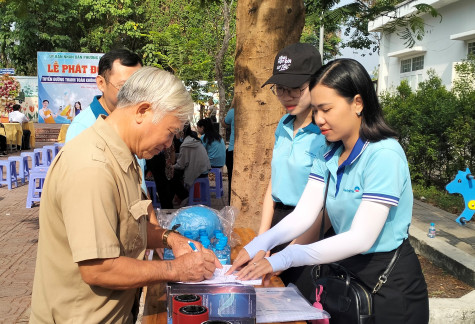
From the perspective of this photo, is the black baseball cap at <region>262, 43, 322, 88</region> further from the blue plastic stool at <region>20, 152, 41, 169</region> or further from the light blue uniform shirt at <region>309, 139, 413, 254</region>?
the blue plastic stool at <region>20, 152, 41, 169</region>

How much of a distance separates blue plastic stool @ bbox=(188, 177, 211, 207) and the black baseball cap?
19.4ft

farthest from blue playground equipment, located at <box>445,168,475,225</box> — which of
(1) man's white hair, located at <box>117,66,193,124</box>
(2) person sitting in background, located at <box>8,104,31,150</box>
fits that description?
(2) person sitting in background, located at <box>8,104,31,150</box>

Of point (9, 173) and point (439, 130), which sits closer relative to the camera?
point (439, 130)

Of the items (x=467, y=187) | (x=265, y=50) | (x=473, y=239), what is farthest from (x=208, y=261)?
(x=473, y=239)

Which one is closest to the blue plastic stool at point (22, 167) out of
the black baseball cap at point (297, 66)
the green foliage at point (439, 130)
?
the green foliage at point (439, 130)

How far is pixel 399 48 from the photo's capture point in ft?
65.0

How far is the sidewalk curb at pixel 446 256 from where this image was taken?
5168mm

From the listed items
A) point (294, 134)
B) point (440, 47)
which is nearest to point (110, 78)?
point (294, 134)

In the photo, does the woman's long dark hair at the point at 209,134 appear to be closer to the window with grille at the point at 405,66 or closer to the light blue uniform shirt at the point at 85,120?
the light blue uniform shirt at the point at 85,120

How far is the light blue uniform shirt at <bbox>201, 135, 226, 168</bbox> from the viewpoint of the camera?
978cm

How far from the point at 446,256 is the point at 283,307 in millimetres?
4102

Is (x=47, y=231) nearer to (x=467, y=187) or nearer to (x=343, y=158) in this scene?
(x=343, y=158)

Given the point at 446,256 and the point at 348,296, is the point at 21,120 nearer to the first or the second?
the point at 446,256

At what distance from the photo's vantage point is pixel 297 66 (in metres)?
2.80
